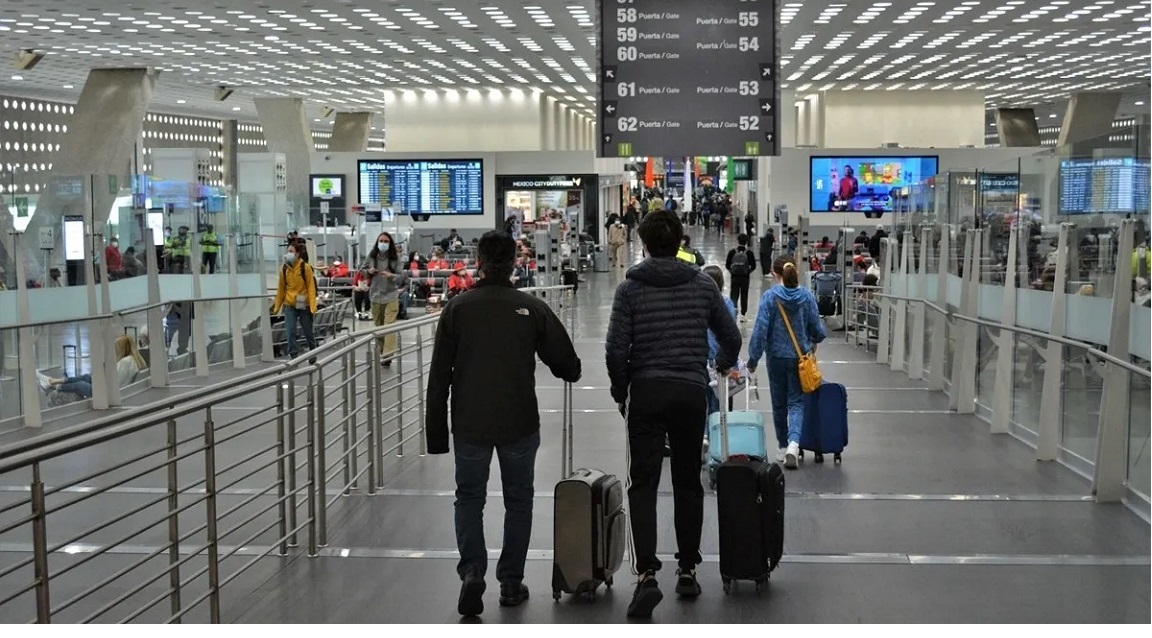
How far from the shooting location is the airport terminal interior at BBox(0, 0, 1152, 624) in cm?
551

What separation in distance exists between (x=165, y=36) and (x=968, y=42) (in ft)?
45.3

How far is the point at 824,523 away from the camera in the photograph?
701 cm

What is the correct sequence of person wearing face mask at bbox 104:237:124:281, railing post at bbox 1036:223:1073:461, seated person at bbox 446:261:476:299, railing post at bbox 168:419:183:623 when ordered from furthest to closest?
seated person at bbox 446:261:476:299
person wearing face mask at bbox 104:237:124:281
railing post at bbox 1036:223:1073:461
railing post at bbox 168:419:183:623

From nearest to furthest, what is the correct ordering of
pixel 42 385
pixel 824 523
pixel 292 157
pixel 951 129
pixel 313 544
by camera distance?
pixel 313 544
pixel 824 523
pixel 42 385
pixel 951 129
pixel 292 157

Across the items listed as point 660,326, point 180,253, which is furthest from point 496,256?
point 180,253

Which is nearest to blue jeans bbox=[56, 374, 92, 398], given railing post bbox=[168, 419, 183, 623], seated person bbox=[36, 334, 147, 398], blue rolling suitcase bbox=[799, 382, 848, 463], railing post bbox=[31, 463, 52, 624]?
seated person bbox=[36, 334, 147, 398]

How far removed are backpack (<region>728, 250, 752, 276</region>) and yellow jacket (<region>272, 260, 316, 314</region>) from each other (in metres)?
8.70

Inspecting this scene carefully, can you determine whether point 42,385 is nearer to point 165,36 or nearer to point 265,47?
point 165,36

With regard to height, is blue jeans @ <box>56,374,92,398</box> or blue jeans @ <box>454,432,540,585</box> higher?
blue jeans @ <box>454,432,540,585</box>

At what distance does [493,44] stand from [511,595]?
72.9ft

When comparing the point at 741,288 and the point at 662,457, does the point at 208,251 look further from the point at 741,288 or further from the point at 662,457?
the point at 662,457

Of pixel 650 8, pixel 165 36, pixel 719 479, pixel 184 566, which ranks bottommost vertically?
pixel 184 566

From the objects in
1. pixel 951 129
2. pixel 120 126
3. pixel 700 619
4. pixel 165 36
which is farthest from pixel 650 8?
pixel 951 129

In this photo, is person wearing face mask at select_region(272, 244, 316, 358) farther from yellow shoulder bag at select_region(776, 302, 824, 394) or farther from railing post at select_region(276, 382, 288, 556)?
railing post at select_region(276, 382, 288, 556)
